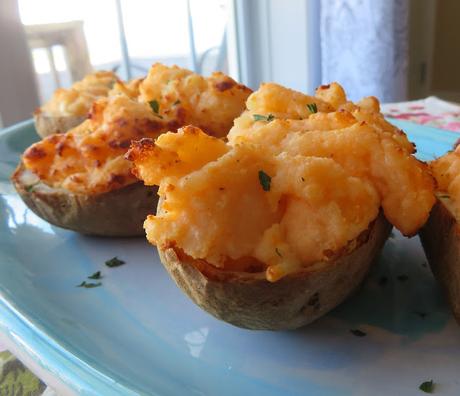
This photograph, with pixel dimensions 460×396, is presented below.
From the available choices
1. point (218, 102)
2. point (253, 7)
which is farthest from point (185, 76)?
point (253, 7)

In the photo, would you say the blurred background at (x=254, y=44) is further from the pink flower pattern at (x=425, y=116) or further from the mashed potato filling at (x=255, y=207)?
the mashed potato filling at (x=255, y=207)

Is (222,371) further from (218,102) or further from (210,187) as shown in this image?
(218,102)

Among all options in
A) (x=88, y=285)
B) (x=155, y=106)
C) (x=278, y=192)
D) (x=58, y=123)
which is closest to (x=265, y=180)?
(x=278, y=192)

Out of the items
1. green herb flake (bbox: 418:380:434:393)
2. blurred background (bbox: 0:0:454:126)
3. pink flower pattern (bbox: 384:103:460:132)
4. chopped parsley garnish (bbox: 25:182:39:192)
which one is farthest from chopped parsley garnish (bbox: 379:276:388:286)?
blurred background (bbox: 0:0:454:126)

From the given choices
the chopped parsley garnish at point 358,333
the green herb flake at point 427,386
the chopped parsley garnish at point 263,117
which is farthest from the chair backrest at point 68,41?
the green herb flake at point 427,386

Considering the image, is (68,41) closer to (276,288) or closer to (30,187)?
(30,187)

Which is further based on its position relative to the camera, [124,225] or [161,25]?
[161,25]
